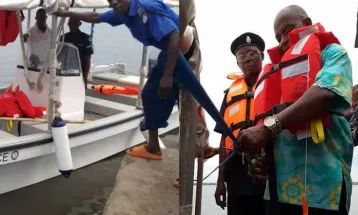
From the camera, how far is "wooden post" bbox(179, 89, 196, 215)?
1.76 metres

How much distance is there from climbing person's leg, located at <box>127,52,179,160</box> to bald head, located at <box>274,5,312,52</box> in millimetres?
2180

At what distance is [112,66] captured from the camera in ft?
30.3

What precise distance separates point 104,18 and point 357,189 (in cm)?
333

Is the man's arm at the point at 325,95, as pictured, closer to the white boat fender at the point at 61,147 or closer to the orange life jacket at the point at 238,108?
the orange life jacket at the point at 238,108

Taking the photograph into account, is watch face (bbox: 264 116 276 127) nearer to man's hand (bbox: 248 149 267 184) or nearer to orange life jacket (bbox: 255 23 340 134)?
orange life jacket (bbox: 255 23 340 134)

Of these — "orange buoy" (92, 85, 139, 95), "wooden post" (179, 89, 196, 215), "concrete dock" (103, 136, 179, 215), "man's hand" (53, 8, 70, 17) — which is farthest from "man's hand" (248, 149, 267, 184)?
"orange buoy" (92, 85, 139, 95)

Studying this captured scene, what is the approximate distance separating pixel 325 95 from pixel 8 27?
483 cm

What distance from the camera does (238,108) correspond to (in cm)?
265

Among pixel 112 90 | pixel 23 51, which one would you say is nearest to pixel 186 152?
pixel 23 51

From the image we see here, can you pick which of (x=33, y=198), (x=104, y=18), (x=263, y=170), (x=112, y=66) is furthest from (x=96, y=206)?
(x=112, y=66)

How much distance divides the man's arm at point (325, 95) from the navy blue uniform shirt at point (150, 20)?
1.86m

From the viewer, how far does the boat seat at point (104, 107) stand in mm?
6254

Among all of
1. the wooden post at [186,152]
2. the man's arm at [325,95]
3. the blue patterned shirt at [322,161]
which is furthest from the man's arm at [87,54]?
the man's arm at [325,95]

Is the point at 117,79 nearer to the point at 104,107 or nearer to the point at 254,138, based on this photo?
the point at 104,107
